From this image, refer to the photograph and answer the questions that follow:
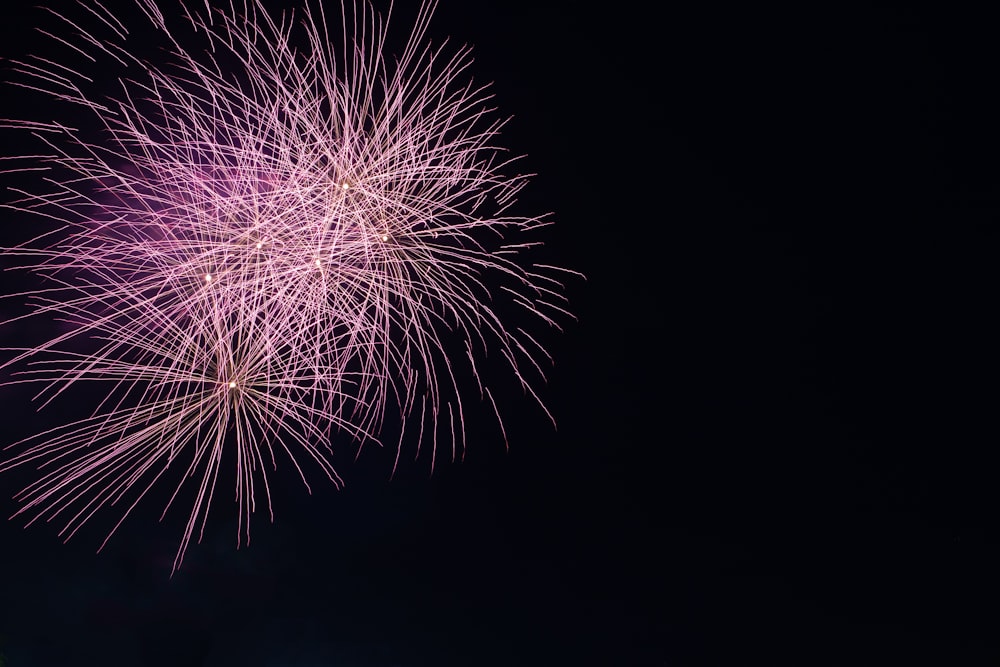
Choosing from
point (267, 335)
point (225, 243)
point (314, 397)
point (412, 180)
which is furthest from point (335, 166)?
point (314, 397)

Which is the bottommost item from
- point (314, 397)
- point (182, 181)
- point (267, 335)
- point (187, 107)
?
point (314, 397)

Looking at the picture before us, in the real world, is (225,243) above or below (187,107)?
below

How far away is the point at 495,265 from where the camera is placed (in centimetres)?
902

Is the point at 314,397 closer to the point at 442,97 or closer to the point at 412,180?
the point at 412,180

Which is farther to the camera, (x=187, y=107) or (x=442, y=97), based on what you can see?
(x=442, y=97)

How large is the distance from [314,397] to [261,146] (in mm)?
2921

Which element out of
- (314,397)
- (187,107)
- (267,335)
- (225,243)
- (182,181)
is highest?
(187,107)

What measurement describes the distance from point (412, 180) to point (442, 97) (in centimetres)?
123

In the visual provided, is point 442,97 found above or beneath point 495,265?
above

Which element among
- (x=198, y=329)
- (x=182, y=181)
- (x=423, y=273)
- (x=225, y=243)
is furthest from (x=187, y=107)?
(x=423, y=273)

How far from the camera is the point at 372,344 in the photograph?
28.8 feet

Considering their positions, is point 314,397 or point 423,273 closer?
point 314,397

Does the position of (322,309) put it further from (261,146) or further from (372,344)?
(261,146)

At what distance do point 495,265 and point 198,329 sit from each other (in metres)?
3.45
